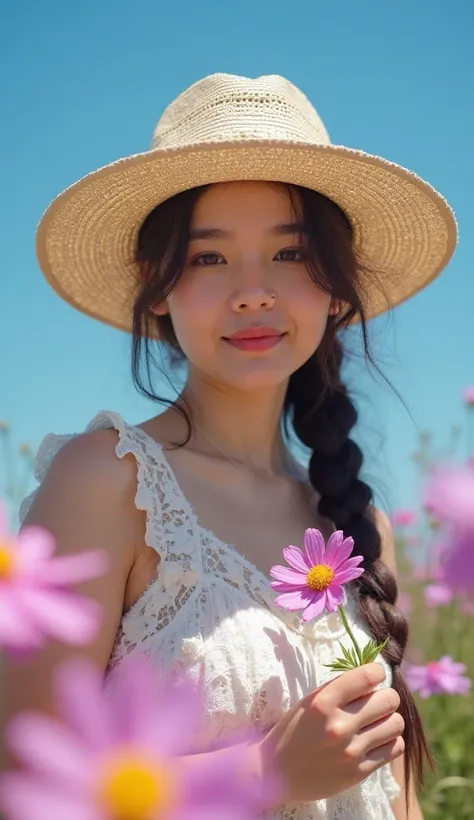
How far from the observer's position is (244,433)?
1.59 m

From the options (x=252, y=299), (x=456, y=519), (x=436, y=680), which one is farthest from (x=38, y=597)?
(x=436, y=680)

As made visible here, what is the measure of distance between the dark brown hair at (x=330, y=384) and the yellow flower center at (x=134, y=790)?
4.16ft

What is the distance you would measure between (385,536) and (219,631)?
1.96ft

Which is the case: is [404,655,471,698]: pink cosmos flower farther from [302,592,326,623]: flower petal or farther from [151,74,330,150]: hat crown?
[302,592,326,623]: flower petal

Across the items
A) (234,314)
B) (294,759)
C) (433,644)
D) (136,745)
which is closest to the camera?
(136,745)

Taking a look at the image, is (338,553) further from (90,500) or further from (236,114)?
(236,114)

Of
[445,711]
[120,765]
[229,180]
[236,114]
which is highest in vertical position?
[236,114]

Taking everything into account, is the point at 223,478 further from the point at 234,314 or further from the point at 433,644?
the point at 433,644

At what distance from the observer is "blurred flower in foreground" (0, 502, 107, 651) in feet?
0.72

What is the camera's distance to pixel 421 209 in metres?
1.71

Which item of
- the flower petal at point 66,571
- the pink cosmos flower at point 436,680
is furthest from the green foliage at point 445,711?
the flower petal at point 66,571

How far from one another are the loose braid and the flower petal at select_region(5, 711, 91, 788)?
51.1 inches

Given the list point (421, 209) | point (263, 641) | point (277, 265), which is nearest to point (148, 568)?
point (263, 641)

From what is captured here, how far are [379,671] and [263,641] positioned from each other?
37 centimetres
